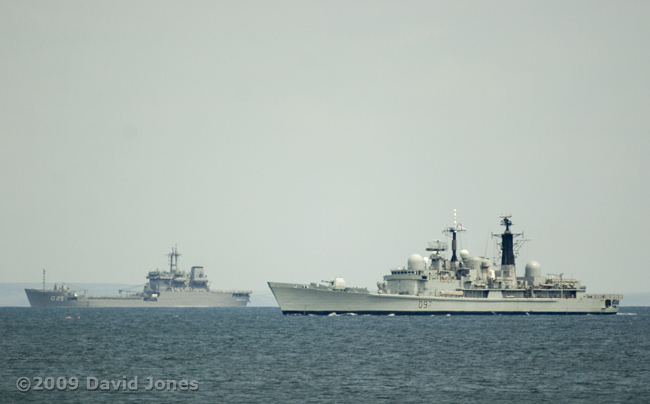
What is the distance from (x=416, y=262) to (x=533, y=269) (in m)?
19.6

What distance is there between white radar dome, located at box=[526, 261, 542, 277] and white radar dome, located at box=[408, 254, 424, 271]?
18086 mm

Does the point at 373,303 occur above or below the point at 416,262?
below

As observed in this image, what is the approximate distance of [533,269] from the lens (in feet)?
372

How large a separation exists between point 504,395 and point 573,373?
33.2 ft

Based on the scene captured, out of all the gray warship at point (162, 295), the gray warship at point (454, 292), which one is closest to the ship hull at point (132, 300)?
A: the gray warship at point (162, 295)

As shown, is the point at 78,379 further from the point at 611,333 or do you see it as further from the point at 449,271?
the point at 449,271

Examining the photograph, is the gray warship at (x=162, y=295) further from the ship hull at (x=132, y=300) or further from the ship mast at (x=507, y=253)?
the ship mast at (x=507, y=253)

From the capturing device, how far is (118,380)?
41.2 m

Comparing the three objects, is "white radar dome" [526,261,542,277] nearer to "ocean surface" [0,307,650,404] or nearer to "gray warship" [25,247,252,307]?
"ocean surface" [0,307,650,404]

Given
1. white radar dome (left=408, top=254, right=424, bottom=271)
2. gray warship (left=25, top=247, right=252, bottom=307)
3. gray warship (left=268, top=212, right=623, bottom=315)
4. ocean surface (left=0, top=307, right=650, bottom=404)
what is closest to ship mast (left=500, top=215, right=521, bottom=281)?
gray warship (left=268, top=212, right=623, bottom=315)

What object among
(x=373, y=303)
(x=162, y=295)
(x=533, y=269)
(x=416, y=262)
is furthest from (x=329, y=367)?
(x=162, y=295)

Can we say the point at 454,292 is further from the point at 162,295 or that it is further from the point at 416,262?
the point at 162,295

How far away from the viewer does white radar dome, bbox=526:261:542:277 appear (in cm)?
11319

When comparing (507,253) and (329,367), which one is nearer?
(329,367)
